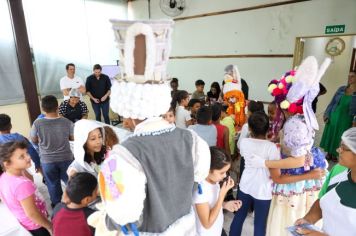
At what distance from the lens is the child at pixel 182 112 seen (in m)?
2.85

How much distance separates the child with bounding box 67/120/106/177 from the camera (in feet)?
4.92

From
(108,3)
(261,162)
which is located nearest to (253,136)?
(261,162)

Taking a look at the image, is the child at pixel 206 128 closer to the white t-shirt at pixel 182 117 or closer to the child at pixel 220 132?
the child at pixel 220 132

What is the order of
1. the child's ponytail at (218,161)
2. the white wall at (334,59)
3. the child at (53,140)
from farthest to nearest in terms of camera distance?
the white wall at (334,59) < the child at (53,140) < the child's ponytail at (218,161)

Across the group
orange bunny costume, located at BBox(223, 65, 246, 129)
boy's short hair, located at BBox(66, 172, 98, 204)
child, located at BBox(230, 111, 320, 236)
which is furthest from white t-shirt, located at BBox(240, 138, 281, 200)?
orange bunny costume, located at BBox(223, 65, 246, 129)

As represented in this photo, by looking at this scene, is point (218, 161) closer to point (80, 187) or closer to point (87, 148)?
point (80, 187)

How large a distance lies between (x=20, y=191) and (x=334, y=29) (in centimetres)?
459

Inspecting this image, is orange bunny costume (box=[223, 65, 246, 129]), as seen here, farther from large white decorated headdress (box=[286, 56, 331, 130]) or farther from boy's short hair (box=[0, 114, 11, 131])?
boy's short hair (box=[0, 114, 11, 131])

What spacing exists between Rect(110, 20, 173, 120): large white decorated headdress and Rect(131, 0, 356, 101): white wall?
4.01 metres

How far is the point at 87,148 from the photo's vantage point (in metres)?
1.59

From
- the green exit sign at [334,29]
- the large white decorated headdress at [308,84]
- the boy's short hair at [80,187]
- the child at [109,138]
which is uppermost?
the green exit sign at [334,29]

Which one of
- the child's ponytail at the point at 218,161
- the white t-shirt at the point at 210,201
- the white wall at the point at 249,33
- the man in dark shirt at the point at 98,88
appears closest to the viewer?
the white t-shirt at the point at 210,201

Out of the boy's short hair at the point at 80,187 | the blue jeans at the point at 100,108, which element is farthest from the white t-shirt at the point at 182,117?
the blue jeans at the point at 100,108

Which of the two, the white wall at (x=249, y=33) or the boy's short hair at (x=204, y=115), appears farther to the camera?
the white wall at (x=249, y=33)
